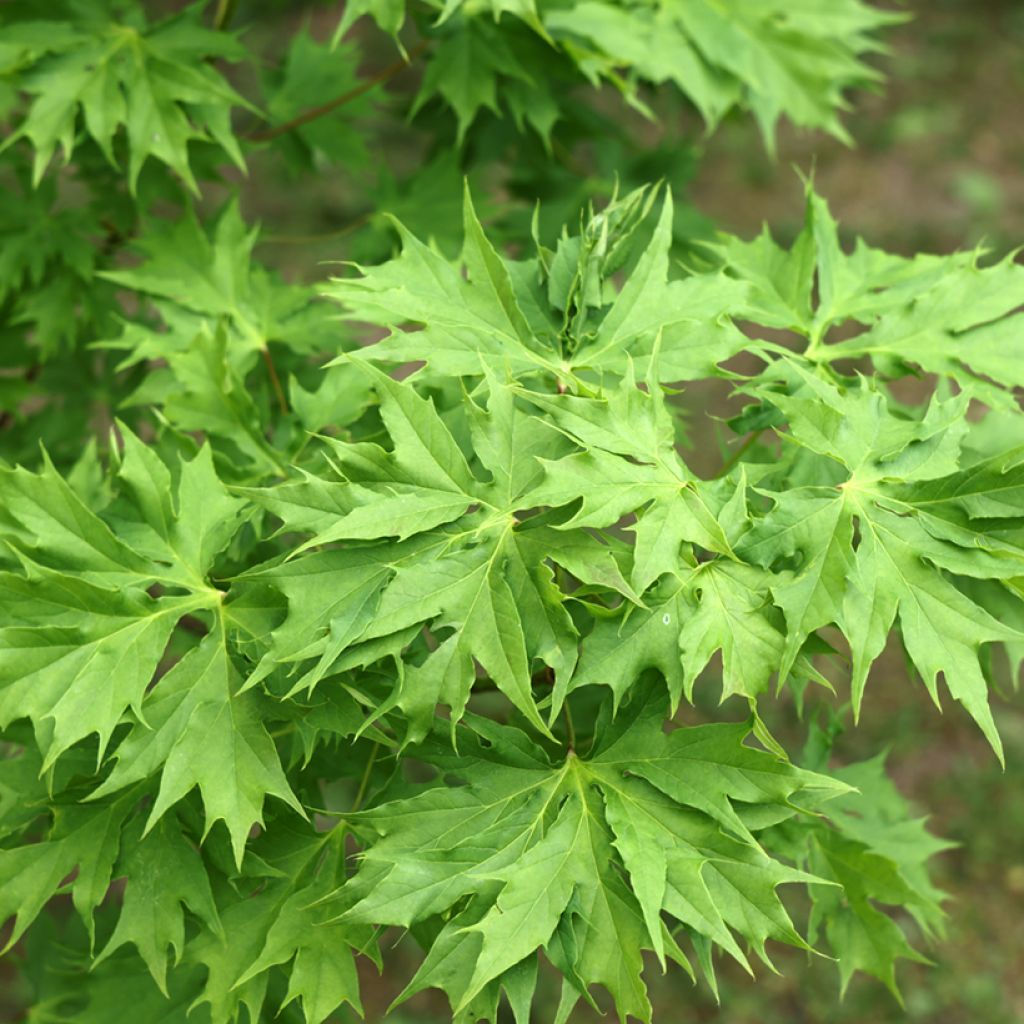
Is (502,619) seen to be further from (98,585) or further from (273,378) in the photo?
(273,378)

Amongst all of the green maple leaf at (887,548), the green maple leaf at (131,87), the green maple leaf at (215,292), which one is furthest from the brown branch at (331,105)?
the green maple leaf at (887,548)

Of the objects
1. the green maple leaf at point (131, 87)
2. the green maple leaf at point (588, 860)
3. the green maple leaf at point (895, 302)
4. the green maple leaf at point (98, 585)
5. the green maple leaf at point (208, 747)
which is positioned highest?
the green maple leaf at point (131, 87)

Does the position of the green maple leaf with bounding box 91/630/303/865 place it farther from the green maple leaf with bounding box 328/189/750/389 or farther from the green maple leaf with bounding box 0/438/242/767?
the green maple leaf with bounding box 328/189/750/389

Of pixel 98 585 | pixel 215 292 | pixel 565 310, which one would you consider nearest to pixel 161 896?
pixel 98 585

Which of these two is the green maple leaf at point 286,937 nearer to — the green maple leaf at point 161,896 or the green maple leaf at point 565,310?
the green maple leaf at point 161,896

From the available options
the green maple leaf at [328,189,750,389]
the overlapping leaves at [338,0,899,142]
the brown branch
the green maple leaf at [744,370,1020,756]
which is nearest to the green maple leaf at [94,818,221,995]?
the green maple leaf at [328,189,750,389]

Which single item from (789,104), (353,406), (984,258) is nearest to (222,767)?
(353,406)

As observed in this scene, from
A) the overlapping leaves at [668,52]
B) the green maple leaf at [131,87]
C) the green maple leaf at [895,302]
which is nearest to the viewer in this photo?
the green maple leaf at [895,302]

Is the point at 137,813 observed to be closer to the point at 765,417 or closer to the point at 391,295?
the point at 391,295

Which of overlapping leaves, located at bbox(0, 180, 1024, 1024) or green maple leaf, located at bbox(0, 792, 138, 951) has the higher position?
overlapping leaves, located at bbox(0, 180, 1024, 1024)

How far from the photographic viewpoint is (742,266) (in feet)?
7.19

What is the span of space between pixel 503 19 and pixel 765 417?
1.32m

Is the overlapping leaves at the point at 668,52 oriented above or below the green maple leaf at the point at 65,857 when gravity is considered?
above

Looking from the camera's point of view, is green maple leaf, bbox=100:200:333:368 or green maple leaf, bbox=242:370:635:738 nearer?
green maple leaf, bbox=242:370:635:738
